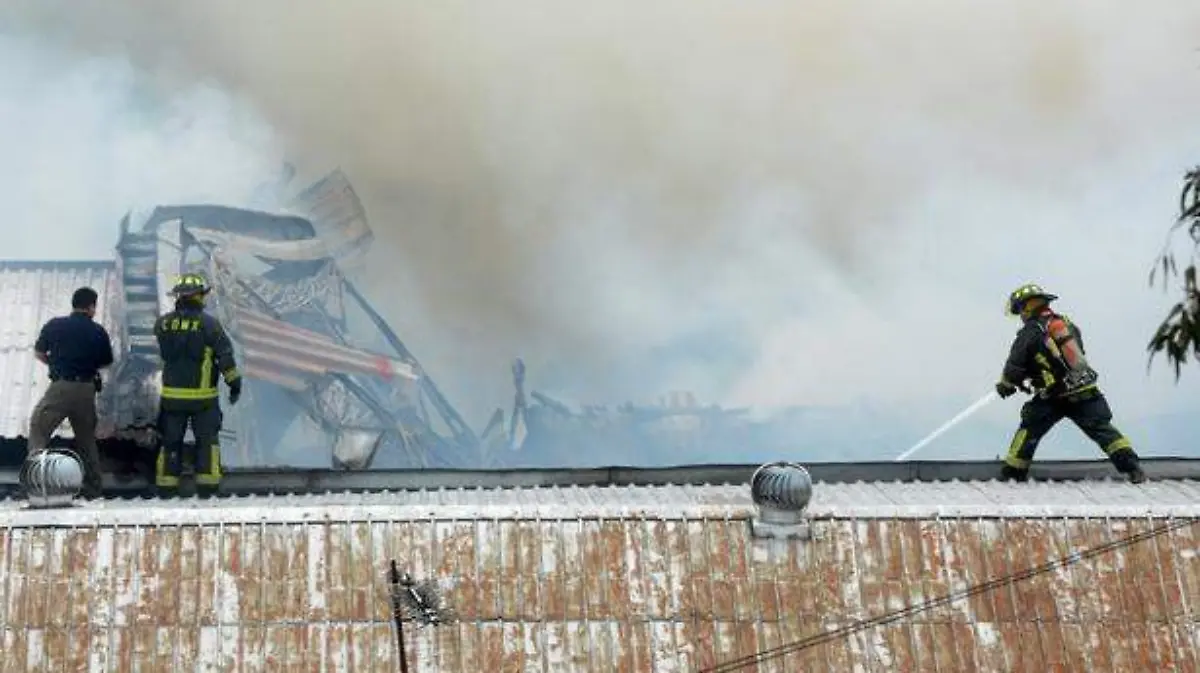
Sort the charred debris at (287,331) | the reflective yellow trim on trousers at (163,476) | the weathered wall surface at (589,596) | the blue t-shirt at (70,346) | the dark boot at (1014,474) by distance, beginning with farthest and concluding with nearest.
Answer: the charred debris at (287,331) → the dark boot at (1014,474) → the blue t-shirt at (70,346) → the reflective yellow trim on trousers at (163,476) → the weathered wall surface at (589,596)

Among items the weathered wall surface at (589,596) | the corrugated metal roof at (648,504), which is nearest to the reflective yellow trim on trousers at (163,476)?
the corrugated metal roof at (648,504)

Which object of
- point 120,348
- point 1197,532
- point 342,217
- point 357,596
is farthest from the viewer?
point 342,217

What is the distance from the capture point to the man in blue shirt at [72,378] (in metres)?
7.99

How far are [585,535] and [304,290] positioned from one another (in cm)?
1649

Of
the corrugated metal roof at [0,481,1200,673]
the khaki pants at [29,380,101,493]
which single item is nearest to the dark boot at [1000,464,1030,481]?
the corrugated metal roof at [0,481,1200,673]

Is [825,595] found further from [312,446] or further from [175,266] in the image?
[312,446]

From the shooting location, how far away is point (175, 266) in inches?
727

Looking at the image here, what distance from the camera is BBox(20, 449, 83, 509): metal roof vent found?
6.38 m

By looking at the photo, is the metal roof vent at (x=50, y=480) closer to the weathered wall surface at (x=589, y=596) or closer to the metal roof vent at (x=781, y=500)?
the weathered wall surface at (x=589, y=596)

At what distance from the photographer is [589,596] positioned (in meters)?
6.11

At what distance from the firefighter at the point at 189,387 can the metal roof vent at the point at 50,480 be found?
4.37 feet

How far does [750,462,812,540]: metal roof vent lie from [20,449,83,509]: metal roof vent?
12.1ft

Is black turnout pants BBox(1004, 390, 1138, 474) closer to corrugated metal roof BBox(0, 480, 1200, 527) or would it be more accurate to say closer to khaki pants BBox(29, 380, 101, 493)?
corrugated metal roof BBox(0, 480, 1200, 527)

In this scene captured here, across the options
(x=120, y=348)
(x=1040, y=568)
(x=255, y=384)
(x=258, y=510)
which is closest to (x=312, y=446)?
(x=255, y=384)
